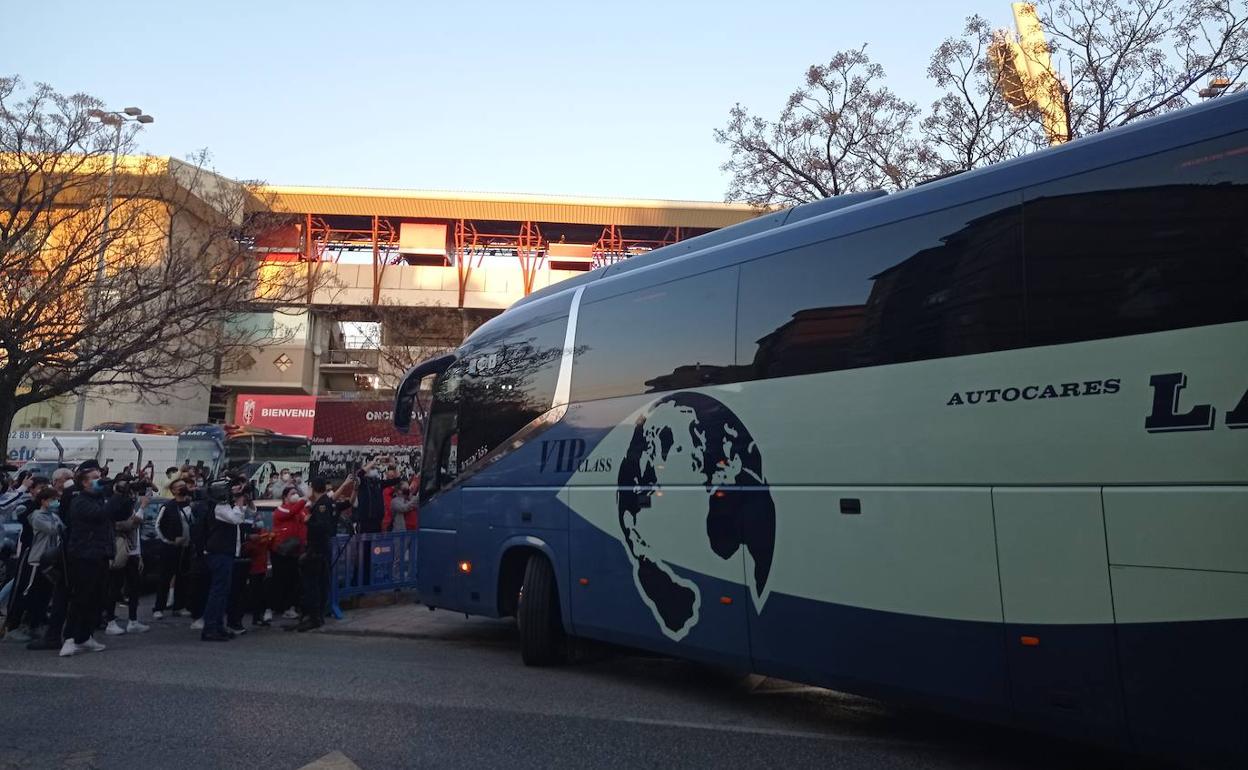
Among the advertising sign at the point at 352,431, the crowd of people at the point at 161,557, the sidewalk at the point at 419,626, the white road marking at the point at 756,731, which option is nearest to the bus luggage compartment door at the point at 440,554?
the sidewalk at the point at 419,626

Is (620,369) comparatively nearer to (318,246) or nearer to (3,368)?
(3,368)

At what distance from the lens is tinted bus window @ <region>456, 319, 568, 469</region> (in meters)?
8.86

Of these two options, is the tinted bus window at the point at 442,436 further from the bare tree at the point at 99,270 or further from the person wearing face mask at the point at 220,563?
the bare tree at the point at 99,270

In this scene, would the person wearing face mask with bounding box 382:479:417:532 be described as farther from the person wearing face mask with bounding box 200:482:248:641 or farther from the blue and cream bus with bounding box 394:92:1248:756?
the blue and cream bus with bounding box 394:92:1248:756

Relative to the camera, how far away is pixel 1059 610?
469cm

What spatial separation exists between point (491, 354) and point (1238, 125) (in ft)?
→ 24.1

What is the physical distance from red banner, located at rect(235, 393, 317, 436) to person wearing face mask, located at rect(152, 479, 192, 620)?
33.2 metres

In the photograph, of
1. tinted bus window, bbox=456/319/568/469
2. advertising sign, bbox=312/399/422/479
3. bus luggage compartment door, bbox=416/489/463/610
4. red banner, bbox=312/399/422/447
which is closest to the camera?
tinted bus window, bbox=456/319/568/469

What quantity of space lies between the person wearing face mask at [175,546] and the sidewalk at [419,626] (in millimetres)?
2361

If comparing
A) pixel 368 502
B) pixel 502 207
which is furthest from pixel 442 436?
pixel 502 207

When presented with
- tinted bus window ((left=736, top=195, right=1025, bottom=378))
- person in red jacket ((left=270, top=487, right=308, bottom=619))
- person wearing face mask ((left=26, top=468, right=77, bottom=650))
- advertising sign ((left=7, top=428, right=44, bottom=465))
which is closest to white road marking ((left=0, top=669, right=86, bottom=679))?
person wearing face mask ((left=26, top=468, right=77, bottom=650))

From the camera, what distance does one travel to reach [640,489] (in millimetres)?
7531

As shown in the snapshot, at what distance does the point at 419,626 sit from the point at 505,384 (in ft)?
13.4

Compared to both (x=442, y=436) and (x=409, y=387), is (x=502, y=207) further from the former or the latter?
(x=442, y=436)
